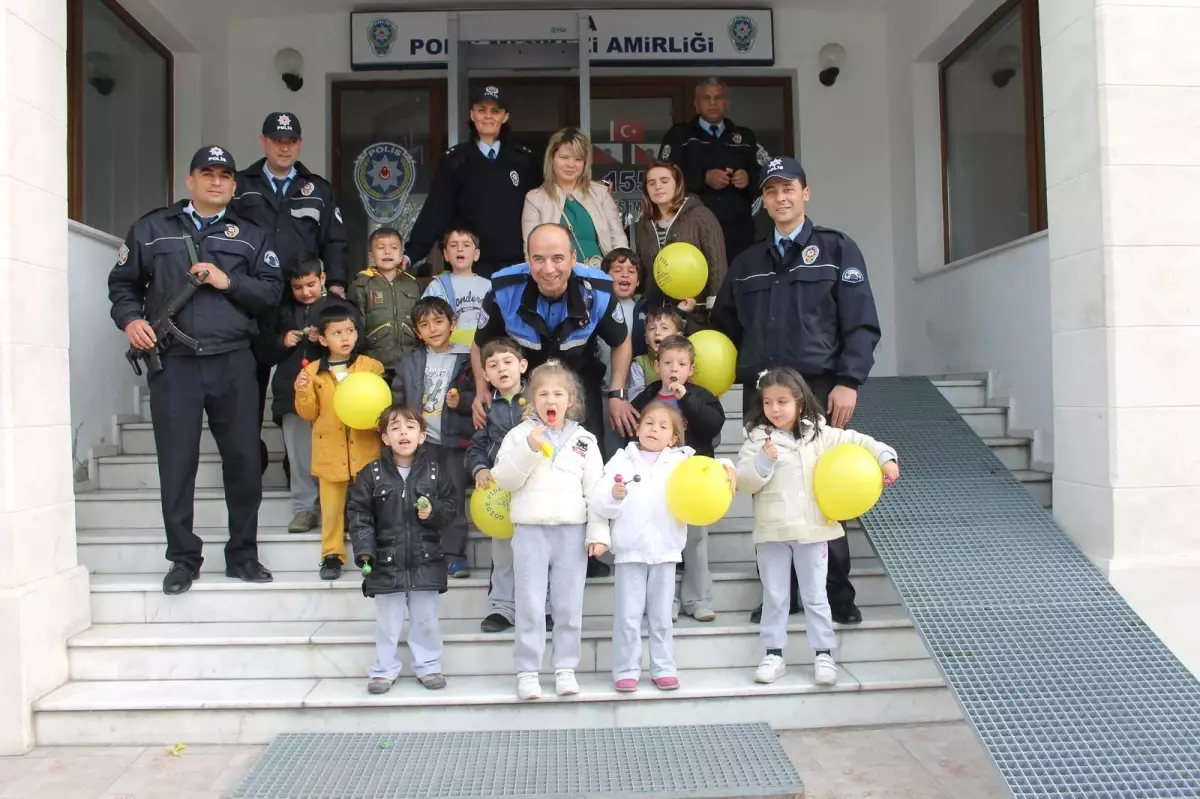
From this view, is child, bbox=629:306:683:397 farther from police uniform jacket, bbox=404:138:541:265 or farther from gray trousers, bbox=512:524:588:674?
police uniform jacket, bbox=404:138:541:265

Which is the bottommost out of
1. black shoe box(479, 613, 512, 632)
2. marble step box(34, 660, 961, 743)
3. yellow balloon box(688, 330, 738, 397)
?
marble step box(34, 660, 961, 743)

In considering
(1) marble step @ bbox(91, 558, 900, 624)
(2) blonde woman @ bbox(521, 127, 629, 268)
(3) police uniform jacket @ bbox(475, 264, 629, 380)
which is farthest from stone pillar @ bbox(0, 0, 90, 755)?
(2) blonde woman @ bbox(521, 127, 629, 268)

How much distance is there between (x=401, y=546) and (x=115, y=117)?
151 inches

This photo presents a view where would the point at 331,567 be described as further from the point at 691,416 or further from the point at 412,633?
the point at 691,416

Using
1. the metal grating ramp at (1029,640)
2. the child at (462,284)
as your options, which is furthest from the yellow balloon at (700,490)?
the child at (462,284)

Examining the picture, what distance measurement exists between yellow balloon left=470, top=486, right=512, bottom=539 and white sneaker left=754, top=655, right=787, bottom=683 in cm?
109

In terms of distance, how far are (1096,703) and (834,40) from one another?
5.45 metres

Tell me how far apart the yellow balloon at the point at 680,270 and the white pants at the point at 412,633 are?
6.43ft

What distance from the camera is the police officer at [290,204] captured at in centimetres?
477

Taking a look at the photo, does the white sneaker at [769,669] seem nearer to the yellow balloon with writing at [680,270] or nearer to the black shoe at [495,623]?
the black shoe at [495,623]

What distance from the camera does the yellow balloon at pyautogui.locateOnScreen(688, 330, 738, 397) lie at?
392 centimetres

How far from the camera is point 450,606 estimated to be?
153 inches

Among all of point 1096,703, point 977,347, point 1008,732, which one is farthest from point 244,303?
point 977,347

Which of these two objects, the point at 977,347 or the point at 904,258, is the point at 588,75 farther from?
the point at 977,347
